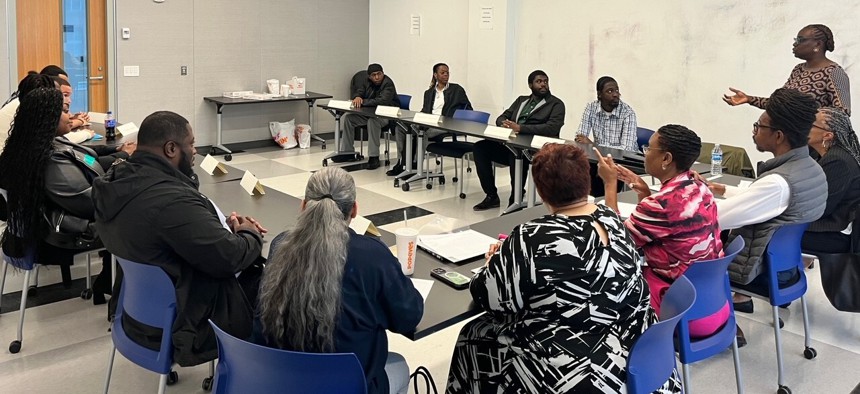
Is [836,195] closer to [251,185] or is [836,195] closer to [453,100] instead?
[251,185]

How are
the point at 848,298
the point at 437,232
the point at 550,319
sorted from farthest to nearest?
the point at 848,298, the point at 437,232, the point at 550,319

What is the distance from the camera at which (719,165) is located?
14.5 feet

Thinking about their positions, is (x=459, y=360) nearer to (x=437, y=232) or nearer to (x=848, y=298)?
(x=437, y=232)

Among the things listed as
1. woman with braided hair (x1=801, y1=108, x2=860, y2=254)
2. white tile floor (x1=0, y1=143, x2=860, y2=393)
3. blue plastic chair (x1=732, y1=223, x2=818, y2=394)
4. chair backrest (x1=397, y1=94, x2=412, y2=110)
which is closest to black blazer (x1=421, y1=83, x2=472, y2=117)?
chair backrest (x1=397, y1=94, x2=412, y2=110)

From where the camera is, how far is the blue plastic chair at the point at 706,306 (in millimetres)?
2512

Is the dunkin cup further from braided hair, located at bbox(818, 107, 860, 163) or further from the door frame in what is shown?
the door frame

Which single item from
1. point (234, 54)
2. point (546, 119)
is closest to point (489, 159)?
point (546, 119)

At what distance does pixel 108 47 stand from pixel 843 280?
7112 millimetres

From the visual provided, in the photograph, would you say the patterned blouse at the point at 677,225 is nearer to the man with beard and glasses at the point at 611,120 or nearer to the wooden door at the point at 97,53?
the man with beard and glasses at the point at 611,120

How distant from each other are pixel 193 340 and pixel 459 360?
0.89 m

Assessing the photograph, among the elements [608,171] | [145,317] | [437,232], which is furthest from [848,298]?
[145,317]

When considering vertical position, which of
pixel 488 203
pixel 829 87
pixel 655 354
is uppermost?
pixel 829 87

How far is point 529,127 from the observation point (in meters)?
6.39

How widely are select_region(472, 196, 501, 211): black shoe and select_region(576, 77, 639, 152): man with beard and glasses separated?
1.06 meters
